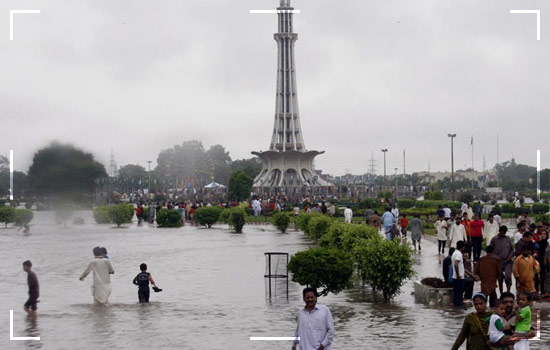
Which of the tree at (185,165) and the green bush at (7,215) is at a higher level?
the tree at (185,165)

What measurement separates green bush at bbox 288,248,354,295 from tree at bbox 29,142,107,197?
42.7ft

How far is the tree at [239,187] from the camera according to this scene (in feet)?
277

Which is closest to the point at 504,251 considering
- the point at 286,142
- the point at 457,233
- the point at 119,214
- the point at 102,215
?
the point at 457,233

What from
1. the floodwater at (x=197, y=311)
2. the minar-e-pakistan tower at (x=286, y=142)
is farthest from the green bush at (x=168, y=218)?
the minar-e-pakistan tower at (x=286, y=142)

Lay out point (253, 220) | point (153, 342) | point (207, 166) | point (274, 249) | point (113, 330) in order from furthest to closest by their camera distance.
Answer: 1. point (207, 166)
2. point (253, 220)
3. point (274, 249)
4. point (113, 330)
5. point (153, 342)

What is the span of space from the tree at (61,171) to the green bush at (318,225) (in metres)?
6.92

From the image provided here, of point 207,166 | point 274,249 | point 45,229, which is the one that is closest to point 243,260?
point 274,249

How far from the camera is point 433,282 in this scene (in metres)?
14.5

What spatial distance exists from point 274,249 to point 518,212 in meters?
17.8

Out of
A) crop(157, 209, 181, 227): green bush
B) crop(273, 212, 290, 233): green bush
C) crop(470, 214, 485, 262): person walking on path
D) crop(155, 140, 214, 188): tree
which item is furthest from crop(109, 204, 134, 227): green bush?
crop(155, 140, 214, 188): tree

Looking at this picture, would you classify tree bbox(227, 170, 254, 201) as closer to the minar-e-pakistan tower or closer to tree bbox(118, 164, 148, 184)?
the minar-e-pakistan tower

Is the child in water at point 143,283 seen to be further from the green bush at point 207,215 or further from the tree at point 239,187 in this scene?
the tree at point 239,187

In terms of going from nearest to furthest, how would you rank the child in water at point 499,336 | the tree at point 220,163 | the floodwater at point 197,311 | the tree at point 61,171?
1. the child in water at point 499,336
2. the floodwater at point 197,311
3. the tree at point 61,171
4. the tree at point 220,163

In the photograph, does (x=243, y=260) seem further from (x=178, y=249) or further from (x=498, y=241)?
(x=498, y=241)
